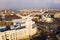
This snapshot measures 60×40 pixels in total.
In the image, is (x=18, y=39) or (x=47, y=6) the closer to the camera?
(x=18, y=39)

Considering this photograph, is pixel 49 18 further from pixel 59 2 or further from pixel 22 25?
pixel 22 25

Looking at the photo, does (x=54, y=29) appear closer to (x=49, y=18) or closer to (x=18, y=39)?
(x=49, y=18)

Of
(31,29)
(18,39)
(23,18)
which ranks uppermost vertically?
(23,18)

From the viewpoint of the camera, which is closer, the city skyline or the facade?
the facade

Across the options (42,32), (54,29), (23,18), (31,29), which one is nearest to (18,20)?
(23,18)

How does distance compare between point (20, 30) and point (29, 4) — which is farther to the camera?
point (29, 4)

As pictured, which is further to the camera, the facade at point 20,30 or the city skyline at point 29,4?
the city skyline at point 29,4

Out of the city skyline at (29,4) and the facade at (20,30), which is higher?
the city skyline at (29,4)

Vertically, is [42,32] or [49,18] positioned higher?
[49,18]

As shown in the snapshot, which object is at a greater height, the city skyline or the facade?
the city skyline

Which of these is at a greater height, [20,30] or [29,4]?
[29,4]
